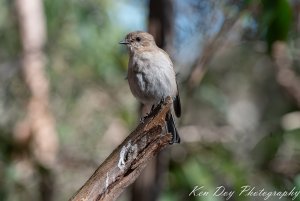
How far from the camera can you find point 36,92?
340 inches

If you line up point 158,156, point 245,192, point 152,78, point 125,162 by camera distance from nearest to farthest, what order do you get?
1. point 125,162
2. point 152,78
3. point 245,192
4. point 158,156

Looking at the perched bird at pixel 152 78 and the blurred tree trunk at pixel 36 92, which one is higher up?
the blurred tree trunk at pixel 36 92

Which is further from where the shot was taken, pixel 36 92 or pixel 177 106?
pixel 36 92

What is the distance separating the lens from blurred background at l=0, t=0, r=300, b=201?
20.7 ft

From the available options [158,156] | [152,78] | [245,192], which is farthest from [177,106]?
[245,192]

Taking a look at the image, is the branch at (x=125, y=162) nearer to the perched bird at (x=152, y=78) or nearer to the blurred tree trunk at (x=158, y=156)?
the perched bird at (x=152, y=78)

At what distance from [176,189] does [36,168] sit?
2079 mm

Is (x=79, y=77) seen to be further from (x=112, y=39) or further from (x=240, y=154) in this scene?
(x=240, y=154)

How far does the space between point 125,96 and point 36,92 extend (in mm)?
1343

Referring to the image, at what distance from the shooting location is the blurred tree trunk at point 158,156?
6.12 metres

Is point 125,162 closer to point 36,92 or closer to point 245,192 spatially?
point 245,192

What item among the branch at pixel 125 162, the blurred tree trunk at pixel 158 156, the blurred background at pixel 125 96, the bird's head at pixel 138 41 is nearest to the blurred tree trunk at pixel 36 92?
the blurred background at pixel 125 96

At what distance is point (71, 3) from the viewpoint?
8.92 m

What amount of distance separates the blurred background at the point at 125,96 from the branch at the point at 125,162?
7.30 ft
